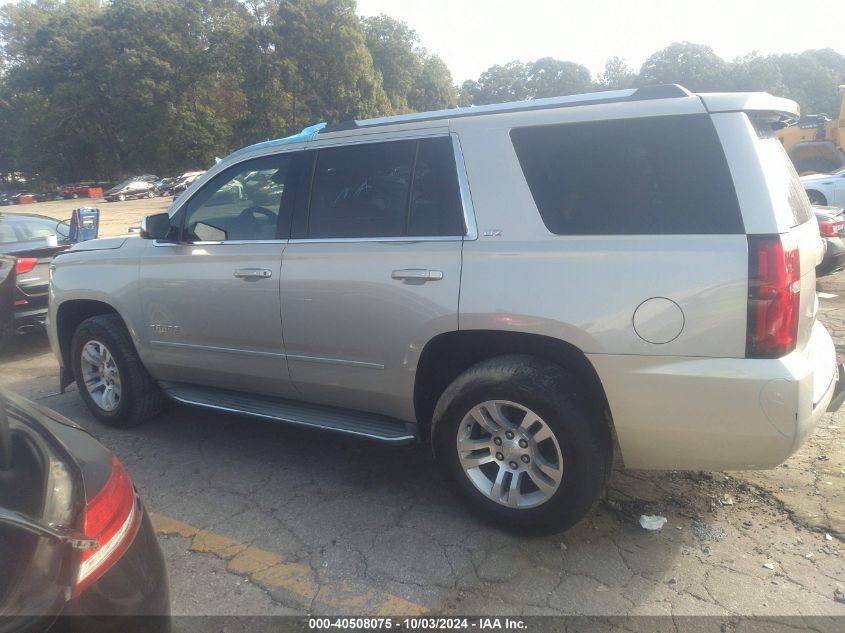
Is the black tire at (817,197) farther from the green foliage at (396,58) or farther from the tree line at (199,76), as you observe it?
the green foliage at (396,58)

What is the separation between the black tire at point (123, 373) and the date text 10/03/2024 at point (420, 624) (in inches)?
100

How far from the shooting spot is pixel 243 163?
4.10m

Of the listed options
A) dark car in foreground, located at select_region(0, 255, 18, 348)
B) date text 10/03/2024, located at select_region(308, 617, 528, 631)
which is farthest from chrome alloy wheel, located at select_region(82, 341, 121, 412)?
date text 10/03/2024, located at select_region(308, 617, 528, 631)

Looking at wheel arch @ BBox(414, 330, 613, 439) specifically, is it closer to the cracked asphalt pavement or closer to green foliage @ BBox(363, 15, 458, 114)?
the cracked asphalt pavement

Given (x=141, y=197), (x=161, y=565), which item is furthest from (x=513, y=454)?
(x=141, y=197)

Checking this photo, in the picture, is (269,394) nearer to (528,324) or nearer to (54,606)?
(528,324)

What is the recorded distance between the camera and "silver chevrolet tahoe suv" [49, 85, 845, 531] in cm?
265

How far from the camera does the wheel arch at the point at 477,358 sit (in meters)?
3.02

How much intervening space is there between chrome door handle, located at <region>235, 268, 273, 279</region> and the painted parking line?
1.39m

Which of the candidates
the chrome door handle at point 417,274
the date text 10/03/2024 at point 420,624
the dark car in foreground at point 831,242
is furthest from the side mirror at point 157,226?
the dark car in foreground at point 831,242

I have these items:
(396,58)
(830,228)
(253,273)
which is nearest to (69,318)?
(253,273)

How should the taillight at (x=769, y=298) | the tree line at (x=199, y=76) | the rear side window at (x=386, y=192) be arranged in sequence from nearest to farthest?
the taillight at (x=769, y=298) < the rear side window at (x=386, y=192) < the tree line at (x=199, y=76)

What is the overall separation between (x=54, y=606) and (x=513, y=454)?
2.04 meters

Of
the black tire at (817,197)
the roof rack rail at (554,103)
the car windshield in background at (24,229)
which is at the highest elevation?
the roof rack rail at (554,103)
